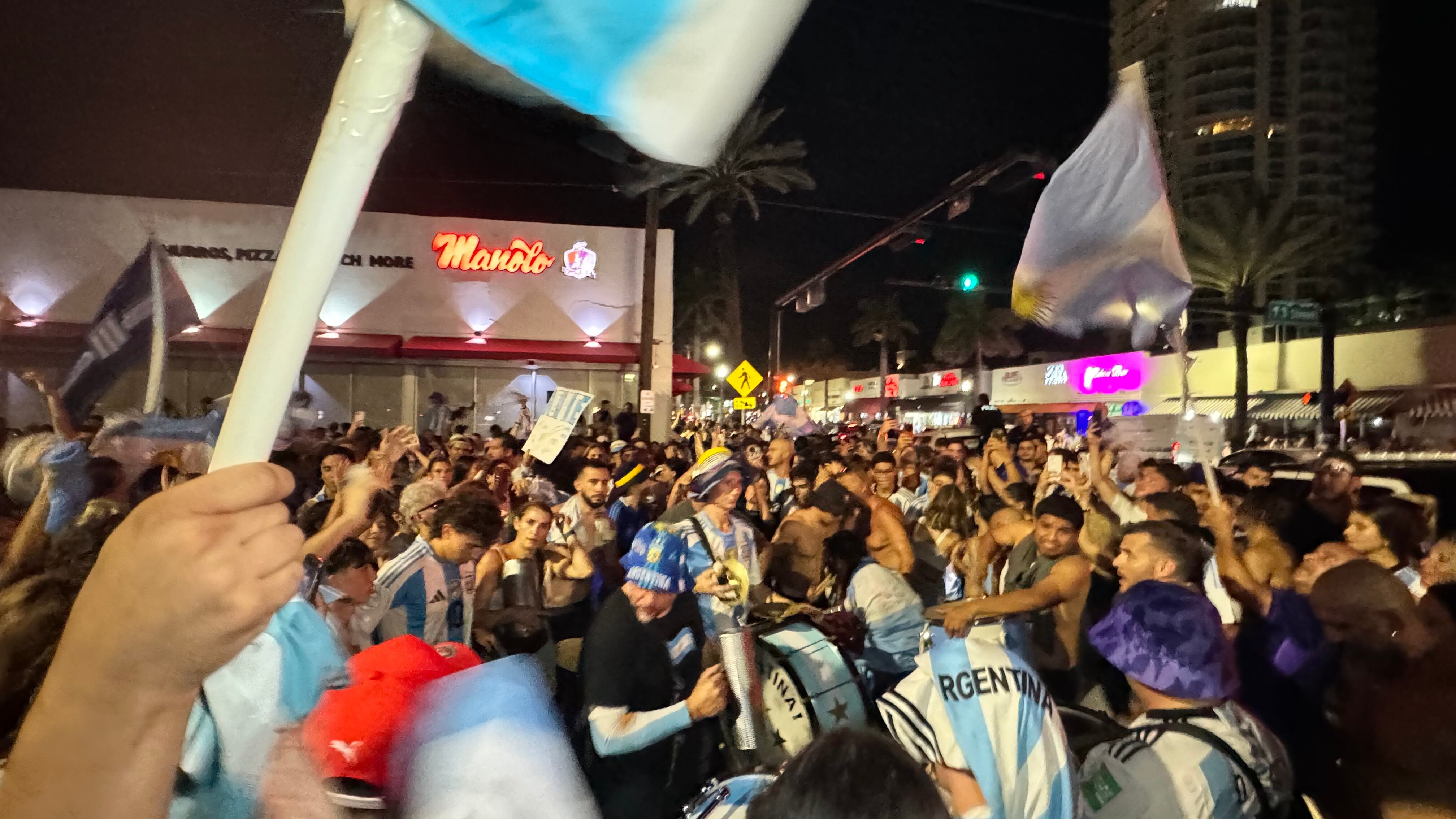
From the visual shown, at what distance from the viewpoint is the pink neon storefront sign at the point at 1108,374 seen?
42.8m

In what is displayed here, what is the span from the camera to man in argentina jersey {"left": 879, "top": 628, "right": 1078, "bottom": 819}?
2.35 meters

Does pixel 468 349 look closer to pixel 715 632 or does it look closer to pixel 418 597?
pixel 418 597

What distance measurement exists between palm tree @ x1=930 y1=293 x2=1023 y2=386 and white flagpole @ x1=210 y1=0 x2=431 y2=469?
229ft

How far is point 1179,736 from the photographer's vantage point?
108 inches

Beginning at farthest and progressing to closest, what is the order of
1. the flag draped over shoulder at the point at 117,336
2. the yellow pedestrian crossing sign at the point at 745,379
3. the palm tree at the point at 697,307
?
the palm tree at the point at 697,307, the yellow pedestrian crossing sign at the point at 745,379, the flag draped over shoulder at the point at 117,336

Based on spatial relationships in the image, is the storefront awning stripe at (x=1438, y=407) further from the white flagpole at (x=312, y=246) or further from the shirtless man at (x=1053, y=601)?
the white flagpole at (x=312, y=246)

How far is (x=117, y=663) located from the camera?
874 mm

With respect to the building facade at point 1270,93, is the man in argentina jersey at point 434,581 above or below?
below

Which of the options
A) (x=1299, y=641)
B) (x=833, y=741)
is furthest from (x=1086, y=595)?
(x=833, y=741)

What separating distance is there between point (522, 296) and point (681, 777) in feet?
70.1

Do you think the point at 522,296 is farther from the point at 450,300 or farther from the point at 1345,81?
the point at 1345,81

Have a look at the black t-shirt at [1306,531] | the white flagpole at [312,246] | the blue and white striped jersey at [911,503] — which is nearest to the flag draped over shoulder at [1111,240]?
the black t-shirt at [1306,531]

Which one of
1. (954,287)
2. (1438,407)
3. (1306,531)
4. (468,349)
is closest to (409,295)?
(468,349)

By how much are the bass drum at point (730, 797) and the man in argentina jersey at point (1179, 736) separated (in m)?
1.04
